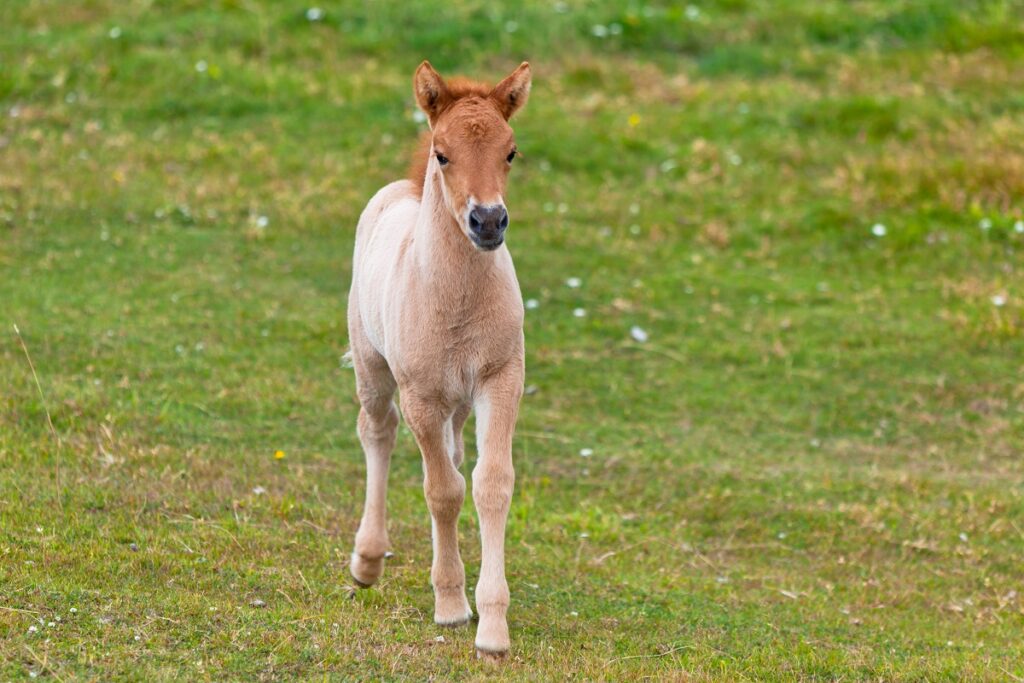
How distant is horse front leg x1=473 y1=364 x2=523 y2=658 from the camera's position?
6074 millimetres

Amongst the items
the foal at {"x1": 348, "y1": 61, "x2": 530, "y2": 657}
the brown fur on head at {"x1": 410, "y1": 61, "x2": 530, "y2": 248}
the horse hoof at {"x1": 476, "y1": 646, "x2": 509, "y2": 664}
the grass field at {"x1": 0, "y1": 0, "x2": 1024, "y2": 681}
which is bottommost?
the grass field at {"x1": 0, "y1": 0, "x2": 1024, "y2": 681}

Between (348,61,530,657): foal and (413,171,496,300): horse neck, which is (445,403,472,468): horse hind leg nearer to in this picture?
(348,61,530,657): foal

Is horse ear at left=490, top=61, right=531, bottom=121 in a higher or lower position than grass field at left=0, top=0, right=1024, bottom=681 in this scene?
higher

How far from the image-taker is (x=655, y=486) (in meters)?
9.49

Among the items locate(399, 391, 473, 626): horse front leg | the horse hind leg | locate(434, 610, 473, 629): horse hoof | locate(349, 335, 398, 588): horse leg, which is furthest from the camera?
locate(349, 335, 398, 588): horse leg

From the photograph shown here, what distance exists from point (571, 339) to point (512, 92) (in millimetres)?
5464

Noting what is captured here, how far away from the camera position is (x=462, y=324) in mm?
6340

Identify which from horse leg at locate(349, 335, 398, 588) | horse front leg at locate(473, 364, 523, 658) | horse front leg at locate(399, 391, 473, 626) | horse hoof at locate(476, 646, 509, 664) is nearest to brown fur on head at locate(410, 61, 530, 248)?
horse front leg at locate(473, 364, 523, 658)

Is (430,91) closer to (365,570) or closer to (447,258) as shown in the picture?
(447,258)

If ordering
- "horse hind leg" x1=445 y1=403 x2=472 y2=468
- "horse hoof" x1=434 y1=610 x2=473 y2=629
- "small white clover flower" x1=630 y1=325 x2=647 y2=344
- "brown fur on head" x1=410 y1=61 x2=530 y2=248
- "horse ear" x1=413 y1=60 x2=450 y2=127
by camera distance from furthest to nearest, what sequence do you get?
1. "small white clover flower" x1=630 y1=325 x2=647 y2=344
2. "horse hind leg" x1=445 y1=403 x2=472 y2=468
3. "horse hoof" x1=434 y1=610 x2=473 y2=629
4. "horse ear" x1=413 y1=60 x2=450 y2=127
5. "brown fur on head" x1=410 y1=61 x2=530 y2=248

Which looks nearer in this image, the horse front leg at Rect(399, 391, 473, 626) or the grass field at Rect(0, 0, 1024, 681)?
the horse front leg at Rect(399, 391, 473, 626)

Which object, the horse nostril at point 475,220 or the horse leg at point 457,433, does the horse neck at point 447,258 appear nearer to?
the horse nostril at point 475,220

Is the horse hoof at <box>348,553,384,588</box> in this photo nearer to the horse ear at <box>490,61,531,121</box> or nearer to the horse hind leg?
the horse hind leg

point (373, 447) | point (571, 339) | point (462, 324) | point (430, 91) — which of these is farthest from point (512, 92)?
point (571, 339)
